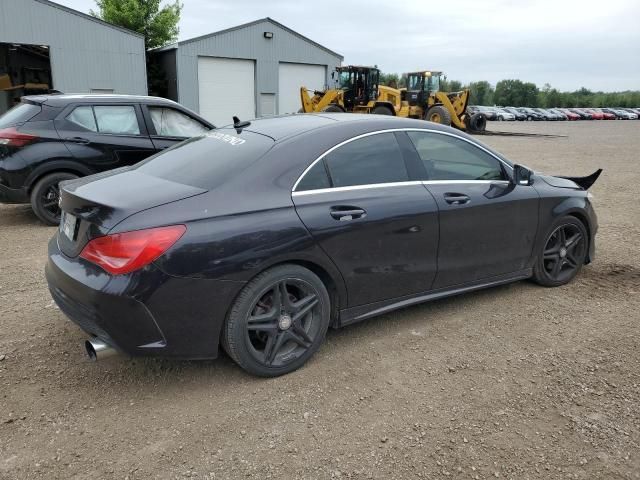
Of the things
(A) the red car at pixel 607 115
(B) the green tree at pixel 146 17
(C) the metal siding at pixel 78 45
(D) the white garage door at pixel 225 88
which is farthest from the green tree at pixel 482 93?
(C) the metal siding at pixel 78 45

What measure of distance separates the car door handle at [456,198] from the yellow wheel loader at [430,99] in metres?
21.7

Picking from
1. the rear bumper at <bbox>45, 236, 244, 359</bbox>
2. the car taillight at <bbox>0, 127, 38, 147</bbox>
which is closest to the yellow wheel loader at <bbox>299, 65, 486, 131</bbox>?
the car taillight at <bbox>0, 127, 38, 147</bbox>

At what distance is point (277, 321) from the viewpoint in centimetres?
315

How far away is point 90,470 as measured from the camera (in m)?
2.47

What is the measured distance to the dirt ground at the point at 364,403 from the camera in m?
2.55

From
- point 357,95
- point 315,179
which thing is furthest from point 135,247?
point 357,95

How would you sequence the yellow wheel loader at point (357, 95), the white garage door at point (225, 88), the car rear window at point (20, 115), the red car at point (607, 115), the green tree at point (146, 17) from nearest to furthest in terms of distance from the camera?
the car rear window at point (20, 115) < the yellow wheel loader at point (357, 95) < the white garage door at point (225, 88) < the green tree at point (146, 17) < the red car at point (607, 115)

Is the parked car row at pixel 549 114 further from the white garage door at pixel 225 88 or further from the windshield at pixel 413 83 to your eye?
the white garage door at pixel 225 88

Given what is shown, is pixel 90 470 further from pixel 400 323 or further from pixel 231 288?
pixel 400 323

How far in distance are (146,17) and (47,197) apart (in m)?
33.2

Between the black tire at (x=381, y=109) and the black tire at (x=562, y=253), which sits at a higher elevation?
the black tire at (x=381, y=109)

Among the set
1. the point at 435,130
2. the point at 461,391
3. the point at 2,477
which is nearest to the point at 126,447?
the point at 2,477

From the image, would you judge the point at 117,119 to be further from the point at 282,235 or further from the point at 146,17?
the point at 146,17

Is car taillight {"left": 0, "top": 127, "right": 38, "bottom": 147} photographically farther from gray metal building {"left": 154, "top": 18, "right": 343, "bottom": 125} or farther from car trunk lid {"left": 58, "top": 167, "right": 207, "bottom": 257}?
gray metal building {"left": 154, "top": 18, "right": 343, "bottom": 125}
